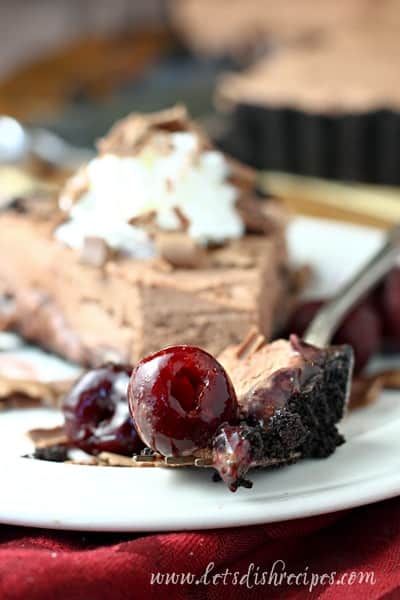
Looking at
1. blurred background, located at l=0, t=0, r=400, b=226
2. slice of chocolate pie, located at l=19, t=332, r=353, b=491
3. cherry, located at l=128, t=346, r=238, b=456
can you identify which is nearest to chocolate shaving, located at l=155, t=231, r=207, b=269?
slice of chocolate pie, located at l=19, t=332, r=353, b=491

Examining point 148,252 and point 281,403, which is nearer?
point 281,403

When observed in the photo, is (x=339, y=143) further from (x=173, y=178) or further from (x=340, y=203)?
(x=173, y=178)

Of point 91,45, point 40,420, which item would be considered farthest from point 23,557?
point 91,45

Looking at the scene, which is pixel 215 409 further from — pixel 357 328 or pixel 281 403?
pixel 357 328

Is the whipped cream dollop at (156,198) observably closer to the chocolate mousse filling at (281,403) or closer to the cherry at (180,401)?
the chocolate mousse filling at (281,403)

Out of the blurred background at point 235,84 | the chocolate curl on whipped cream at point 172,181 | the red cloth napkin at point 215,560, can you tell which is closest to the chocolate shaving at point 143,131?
the chocolate curl on whipped cream at point 172,181

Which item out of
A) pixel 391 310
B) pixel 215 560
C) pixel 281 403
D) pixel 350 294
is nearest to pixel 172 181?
pixel 350 294

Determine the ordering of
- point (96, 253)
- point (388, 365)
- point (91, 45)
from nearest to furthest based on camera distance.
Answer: point (96, 253), point (388, 365), point (91, 45)

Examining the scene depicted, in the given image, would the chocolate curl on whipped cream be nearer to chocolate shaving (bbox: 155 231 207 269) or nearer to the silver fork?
chocolate shaving (bbox: 155 231 207 269)
